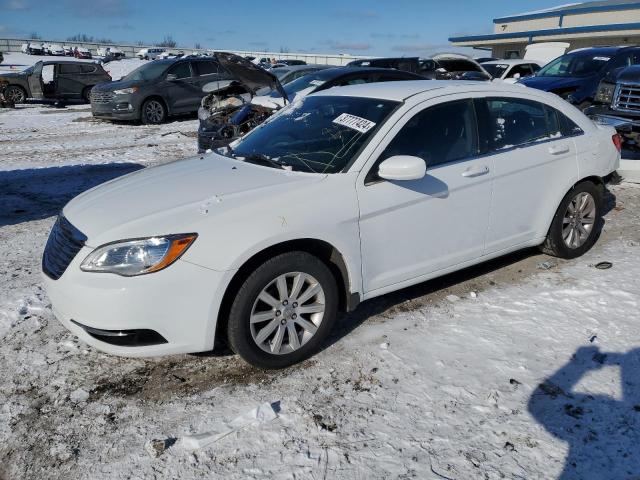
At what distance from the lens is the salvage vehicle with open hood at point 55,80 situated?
1900 cm

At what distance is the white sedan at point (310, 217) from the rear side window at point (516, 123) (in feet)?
0.05

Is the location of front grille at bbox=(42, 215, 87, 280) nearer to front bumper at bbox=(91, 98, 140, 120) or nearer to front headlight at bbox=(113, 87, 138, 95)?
front bumper at bbox=(91, 98, 140, 120)

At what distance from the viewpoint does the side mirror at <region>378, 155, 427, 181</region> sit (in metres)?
3.27

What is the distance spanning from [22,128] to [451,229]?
1367 cm

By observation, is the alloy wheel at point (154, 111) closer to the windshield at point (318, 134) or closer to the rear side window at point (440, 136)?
the windshield at point (318, 134)

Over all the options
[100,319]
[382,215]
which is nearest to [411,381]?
[382,215]

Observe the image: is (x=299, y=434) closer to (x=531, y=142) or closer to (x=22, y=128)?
(x=531, y=142)

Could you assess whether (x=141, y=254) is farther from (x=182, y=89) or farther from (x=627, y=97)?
(x=182, y=89)

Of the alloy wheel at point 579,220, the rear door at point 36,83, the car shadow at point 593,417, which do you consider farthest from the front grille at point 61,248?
the rear door at point 36,83

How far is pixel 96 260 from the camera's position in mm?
2889

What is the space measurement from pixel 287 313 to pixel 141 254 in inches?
36.2

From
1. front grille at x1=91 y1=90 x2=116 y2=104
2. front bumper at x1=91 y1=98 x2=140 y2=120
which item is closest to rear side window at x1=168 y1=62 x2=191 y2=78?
front bumper at x1=91 y1=98 x2=140 y2=120

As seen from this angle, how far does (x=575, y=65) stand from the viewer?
11164 mm

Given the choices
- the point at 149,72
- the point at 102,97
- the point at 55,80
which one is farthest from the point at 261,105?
the point at 55,80
